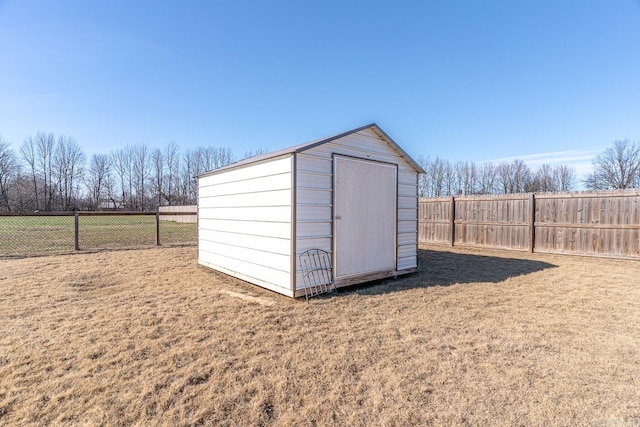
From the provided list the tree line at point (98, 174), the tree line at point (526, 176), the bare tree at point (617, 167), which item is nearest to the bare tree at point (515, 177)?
the tree line at point (526, 176)

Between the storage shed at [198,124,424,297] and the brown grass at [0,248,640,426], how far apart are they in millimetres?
530

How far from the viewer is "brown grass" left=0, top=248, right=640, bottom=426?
1817mm

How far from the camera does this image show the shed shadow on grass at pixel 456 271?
16.7 feet

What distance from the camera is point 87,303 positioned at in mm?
3924

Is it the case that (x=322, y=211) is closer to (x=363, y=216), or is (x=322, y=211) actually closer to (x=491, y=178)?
(x=363, y=216)

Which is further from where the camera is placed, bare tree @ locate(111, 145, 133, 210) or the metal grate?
bare tree @ locate(111, 145, 133, 210)

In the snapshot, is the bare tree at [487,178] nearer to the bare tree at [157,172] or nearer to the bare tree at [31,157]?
the bare tree at [157,172]

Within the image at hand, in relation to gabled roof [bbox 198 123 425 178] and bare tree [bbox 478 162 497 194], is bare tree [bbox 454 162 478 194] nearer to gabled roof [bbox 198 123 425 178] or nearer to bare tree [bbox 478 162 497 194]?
bare tree [bbox 478 162 497 194]

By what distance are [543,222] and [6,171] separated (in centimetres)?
4195

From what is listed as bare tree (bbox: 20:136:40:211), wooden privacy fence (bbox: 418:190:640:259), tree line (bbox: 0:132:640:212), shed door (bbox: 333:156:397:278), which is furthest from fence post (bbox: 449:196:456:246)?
bare tree (bbox: 20:136:40:211)

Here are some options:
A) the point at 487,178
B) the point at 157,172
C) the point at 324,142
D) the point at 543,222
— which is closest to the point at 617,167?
the point at 487,178

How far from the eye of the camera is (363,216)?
5.04 metres

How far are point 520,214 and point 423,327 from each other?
7.75 metres

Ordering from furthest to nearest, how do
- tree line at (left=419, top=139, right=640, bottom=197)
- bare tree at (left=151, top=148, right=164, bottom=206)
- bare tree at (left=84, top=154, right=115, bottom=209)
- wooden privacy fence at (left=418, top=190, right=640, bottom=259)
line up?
bare tree at (left=151, top=148, right=164, bottom=206)
bare tree at (left=84, top=154, right=115, bottom=209)
tree line at (left=419, top=139, right=640, bottom=197)
wooden privacy fence at (left=418, top=190, right=640, bottom=259)
